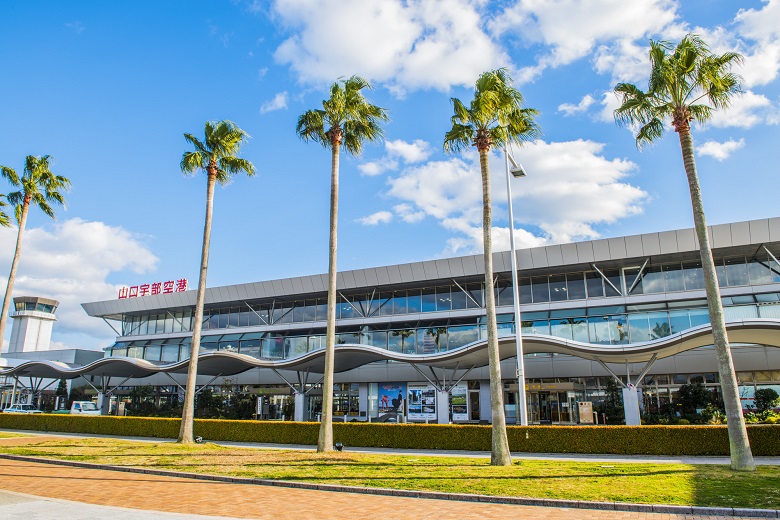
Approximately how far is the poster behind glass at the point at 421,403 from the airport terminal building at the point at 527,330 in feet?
0.24

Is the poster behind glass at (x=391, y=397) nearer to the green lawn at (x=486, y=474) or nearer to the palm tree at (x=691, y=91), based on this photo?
the green lawn at (x=486, y=474)

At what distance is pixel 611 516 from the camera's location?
997 centimetres

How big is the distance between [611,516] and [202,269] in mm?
21168

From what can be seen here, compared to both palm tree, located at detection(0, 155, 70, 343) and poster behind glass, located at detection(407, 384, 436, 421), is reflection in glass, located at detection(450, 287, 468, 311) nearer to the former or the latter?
poster behind glass, located at detection(407, 384, 436, 421)

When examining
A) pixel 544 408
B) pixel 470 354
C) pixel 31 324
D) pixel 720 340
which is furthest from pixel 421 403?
pixel 31 324

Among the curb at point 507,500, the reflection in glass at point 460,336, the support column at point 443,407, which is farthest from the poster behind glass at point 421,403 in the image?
the curb at point 507,500

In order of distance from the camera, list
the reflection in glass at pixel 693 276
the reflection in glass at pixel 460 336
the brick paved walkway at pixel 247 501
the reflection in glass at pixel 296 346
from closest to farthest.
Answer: the brick paved walkway at pixel 247 501 → the reflection in glass at pixel 693 276 → the reflection in glass at pixel 460 336 → the reflection in glass at pixel 296 346

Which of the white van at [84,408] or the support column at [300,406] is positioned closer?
the support column at [300,406]

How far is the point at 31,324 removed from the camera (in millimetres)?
78812

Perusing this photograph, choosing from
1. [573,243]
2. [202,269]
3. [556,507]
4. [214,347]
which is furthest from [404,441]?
[214,347]

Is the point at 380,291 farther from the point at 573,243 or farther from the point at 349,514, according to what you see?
the point at 349,514

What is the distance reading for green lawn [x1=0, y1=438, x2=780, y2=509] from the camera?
11477mm

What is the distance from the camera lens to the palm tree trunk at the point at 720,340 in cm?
1502

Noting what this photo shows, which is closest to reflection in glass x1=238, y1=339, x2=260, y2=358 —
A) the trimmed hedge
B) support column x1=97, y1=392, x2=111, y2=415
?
support column x1=97, y1=392, x2=111, y2=415
